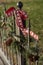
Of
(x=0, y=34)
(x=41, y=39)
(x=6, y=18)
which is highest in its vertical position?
(x=6, y=18)

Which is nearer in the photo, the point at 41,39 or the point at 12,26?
the point at 12,26

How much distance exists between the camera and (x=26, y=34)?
165 inches

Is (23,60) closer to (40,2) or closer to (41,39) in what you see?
(41,39)

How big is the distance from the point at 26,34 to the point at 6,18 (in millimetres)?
938

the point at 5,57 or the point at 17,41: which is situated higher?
the point at 17,41

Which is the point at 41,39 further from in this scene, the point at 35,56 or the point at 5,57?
the point at 35,56

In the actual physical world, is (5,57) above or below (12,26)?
below

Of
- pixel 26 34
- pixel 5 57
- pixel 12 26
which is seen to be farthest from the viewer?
pixel 5 57

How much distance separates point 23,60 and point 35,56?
0.53 metres

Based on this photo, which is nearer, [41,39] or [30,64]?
[30,64]

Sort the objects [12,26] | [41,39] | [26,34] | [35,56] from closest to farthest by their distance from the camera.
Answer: [35,56]
[26,34]
[12,26]
[41,39]

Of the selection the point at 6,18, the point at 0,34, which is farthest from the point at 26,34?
the point at 0,34

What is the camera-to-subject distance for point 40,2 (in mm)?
10406

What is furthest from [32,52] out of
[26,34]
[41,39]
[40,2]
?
[40,2]
